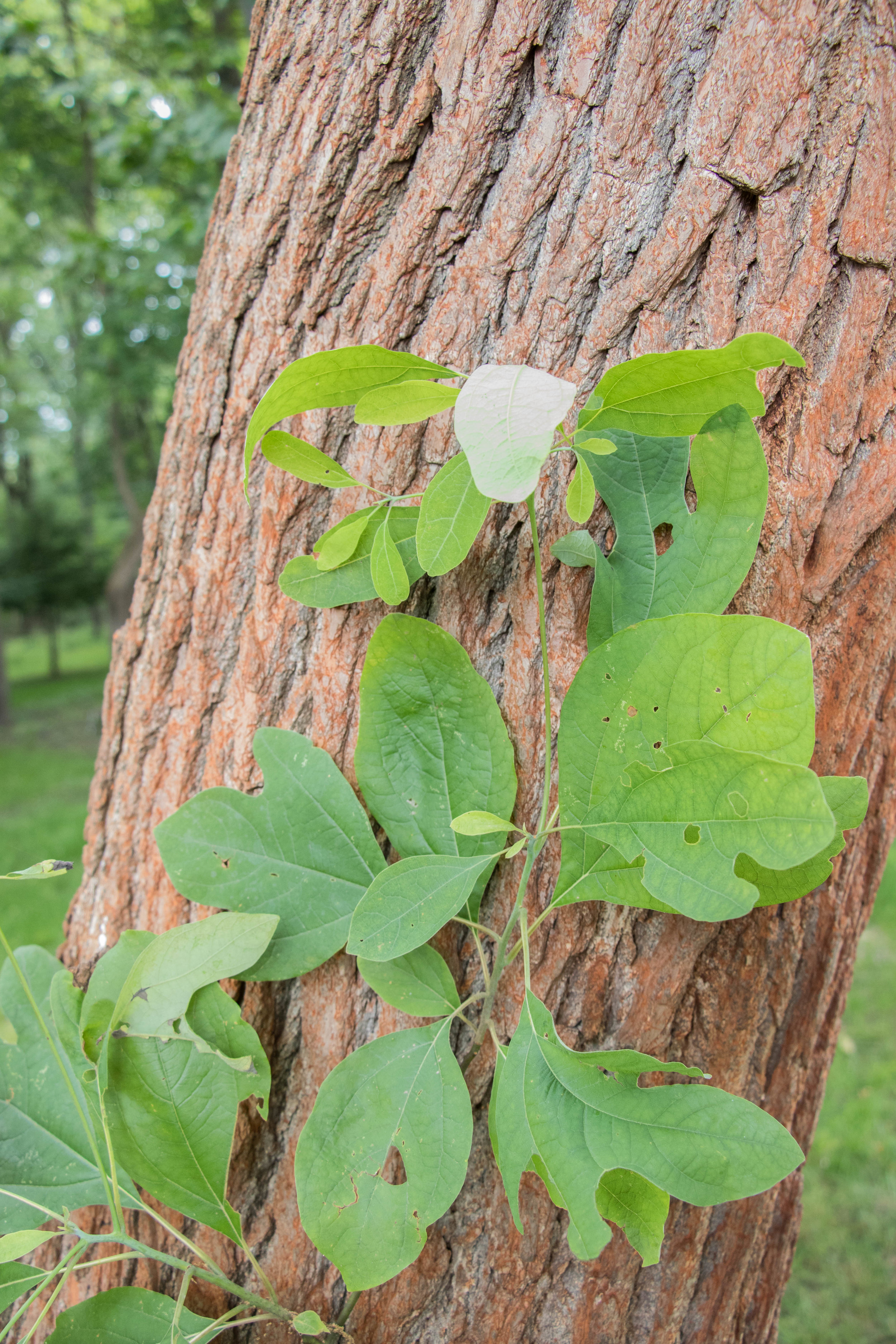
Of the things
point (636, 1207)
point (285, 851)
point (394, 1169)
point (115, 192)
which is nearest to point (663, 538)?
point (285, 851)

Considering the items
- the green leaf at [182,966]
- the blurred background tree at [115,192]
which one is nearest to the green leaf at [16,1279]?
the green leaf at [182,966]

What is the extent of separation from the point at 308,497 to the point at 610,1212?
3.05 feet

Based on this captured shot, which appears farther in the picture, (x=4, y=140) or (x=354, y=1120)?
(x=4, y=140)

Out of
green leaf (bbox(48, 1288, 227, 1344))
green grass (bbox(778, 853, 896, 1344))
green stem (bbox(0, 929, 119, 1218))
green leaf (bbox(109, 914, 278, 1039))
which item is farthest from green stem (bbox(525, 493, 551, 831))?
green grass (bbox(778, 853, 896, 1344))

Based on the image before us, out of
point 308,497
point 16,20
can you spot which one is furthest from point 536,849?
point 16,20

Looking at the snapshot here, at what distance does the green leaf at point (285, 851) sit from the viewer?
980 mm

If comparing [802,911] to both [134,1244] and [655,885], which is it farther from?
[134,1244]

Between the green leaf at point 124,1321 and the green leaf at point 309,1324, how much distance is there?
10 centimetres

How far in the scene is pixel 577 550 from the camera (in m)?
0.92

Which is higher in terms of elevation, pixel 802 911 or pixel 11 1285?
pixel 802 911

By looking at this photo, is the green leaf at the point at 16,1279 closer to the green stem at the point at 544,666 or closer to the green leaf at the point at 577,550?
the green stem at the point at 544,666

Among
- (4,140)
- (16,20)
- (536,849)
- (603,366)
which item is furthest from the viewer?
(4,140)

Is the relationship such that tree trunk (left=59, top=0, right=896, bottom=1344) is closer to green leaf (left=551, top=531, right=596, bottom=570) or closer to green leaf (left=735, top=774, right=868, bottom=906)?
green leaf (left=551, top=531, right=596, bottom=570)

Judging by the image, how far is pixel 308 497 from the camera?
1.09 meters
